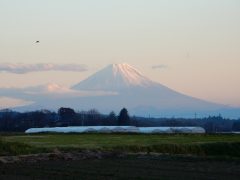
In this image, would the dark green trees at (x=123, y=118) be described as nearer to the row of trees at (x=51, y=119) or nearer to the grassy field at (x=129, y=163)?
the row of trees at (x=51, y=119)

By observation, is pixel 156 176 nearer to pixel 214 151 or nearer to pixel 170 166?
pixel 170 166

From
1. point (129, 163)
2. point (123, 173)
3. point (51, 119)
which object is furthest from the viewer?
point (51, 119)

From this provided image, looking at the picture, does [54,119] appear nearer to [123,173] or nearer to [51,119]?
[51,119]

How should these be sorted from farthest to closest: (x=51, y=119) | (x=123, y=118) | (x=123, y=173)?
(x=51, y=119), (x=123, y=118), (x=123, y=173)

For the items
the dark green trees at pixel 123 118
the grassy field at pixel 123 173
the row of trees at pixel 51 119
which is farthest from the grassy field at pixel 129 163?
the row of trees at pixel 51 119

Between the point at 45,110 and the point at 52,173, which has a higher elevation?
the point at 45,110

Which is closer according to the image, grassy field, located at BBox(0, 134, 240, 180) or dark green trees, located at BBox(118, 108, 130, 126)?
grassy field, located at BBox(0, 134, 240, 180)

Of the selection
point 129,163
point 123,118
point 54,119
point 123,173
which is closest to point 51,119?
point 54,119

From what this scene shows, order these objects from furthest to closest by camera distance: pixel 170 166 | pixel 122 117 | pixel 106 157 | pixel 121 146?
pixel 122 117
pixel 121 146
pixel 106 157
pixel 170 166

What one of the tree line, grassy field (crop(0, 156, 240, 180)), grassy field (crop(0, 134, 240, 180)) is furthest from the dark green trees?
grassy field (crop(0, 156, 240, 180))

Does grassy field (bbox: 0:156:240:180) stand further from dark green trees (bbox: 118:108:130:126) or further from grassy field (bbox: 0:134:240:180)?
dark green trees (bbox: 118:108:130:126)

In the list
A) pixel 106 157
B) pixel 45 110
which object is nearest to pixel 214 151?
Answer: pixel 106 157

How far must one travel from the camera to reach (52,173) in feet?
67.4

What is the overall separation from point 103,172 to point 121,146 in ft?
49.5
